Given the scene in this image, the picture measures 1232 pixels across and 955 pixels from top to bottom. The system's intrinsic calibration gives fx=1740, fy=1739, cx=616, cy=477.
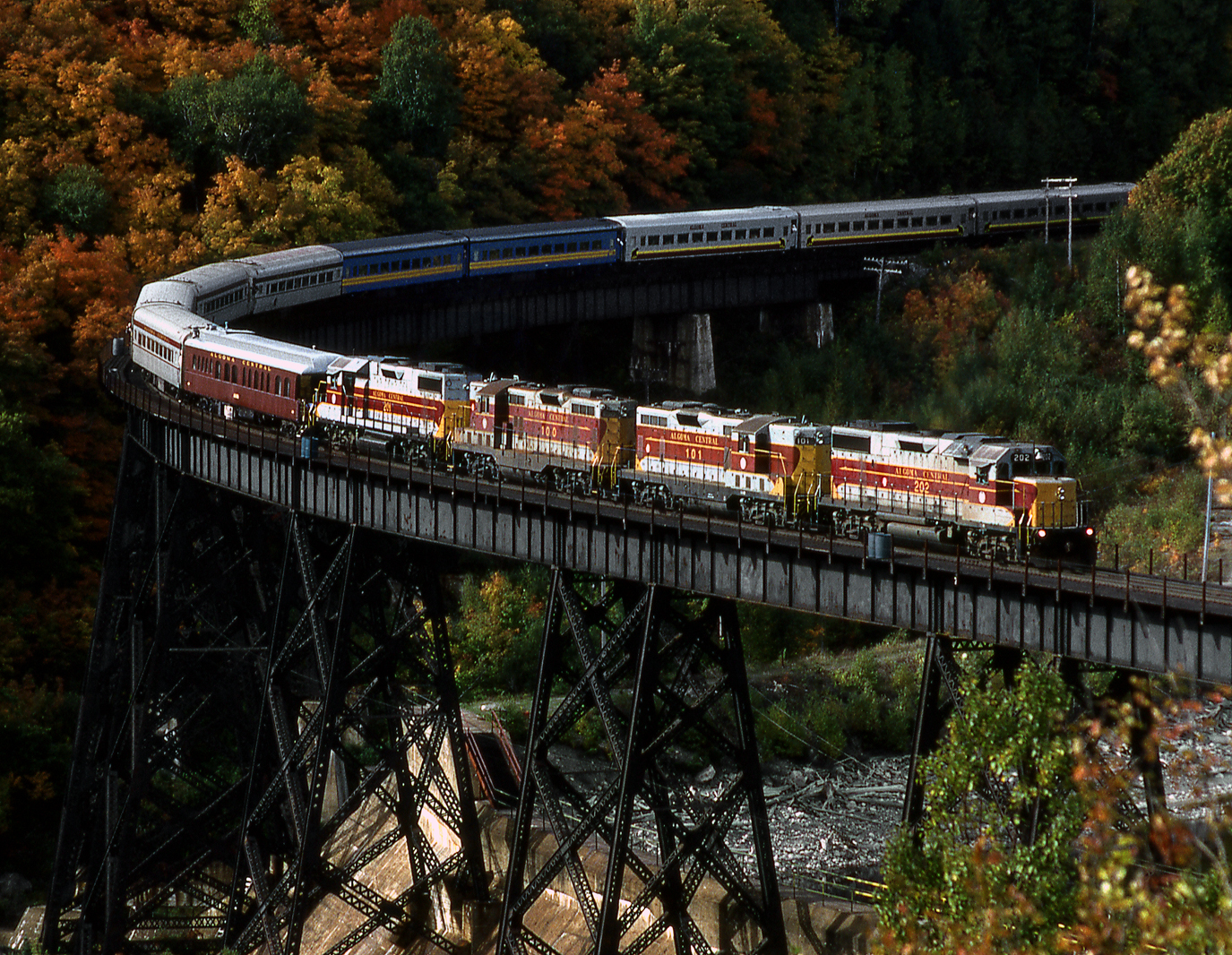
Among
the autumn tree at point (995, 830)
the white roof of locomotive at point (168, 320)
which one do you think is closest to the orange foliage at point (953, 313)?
the white roof of locomotive at point (168, 320)

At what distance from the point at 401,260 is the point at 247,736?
75.4ft

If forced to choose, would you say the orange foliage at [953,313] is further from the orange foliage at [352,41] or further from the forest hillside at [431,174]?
the orange foliage at [352,41]

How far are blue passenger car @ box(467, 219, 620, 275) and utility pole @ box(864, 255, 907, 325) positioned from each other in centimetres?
1307

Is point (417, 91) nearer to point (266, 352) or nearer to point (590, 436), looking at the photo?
point (266, 352)

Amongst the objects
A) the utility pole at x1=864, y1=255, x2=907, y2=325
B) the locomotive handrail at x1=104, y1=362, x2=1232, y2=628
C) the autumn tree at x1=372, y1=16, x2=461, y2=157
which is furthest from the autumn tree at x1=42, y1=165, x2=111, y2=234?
the utility pole at x1=864, y1=255, x2=907, y2=325

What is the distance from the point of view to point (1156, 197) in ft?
236

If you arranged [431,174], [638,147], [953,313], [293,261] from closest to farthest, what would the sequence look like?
[293,261] → [953,313] → [431,174] → [638,147]

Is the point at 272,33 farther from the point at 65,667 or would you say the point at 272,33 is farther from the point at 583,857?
the point at 583,857

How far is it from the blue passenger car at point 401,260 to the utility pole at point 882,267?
2024cm

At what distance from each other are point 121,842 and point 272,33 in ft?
150

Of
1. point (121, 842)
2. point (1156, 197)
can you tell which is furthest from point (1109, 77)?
point (121, 842)

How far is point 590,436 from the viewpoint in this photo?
36781mm

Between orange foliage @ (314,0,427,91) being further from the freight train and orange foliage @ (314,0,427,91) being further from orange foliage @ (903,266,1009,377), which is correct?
orange foliage @ (903,266,1009,377)

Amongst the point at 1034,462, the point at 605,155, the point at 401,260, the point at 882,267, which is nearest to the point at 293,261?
the point at 401,260
